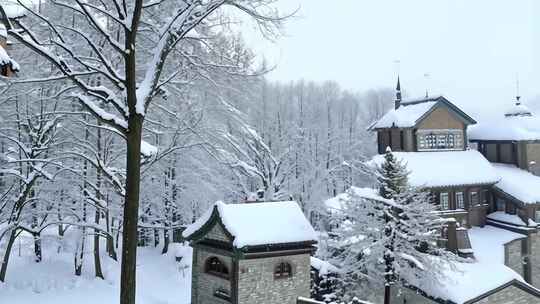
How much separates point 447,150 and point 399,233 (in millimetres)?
14576

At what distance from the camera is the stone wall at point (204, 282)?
18047 mm

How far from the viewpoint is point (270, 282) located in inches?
695

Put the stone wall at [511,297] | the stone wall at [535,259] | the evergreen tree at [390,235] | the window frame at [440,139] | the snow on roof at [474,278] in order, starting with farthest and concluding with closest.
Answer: the window frame at [440,139], the stone wall at [535,259], the stone wall at [511,297], the snow on roof at [474,278], the evergreen tree at [390,235]

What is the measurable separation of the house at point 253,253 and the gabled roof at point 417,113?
14.6 metres

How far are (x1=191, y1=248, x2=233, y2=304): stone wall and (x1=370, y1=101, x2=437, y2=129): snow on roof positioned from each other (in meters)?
17.1

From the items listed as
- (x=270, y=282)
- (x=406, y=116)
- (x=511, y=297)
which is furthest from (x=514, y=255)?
(x=270, y=282)

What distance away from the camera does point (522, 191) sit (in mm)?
29906

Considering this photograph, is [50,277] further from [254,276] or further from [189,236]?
[254,276]

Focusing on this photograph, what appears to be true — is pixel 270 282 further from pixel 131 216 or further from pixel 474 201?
pixel 474 201

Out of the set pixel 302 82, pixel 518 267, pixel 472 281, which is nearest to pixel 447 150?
pixel 518 267

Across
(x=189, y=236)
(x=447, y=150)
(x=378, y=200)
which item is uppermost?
(x=447, y=150)

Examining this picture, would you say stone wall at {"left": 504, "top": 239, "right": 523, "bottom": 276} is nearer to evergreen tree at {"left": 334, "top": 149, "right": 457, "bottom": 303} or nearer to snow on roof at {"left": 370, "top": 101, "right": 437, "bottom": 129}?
evergreen tree at {"left": 334, "top": 149, "right": 457, "bottom": 303}

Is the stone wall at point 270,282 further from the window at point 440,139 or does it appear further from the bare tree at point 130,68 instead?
the window at point 440,139

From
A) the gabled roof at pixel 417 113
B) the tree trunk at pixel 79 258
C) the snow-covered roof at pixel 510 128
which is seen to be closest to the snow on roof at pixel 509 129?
the snow-covered roof at pixel 510 128
